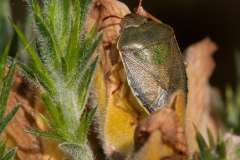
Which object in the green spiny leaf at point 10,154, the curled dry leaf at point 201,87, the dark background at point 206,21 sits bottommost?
the dark background at point 206,21

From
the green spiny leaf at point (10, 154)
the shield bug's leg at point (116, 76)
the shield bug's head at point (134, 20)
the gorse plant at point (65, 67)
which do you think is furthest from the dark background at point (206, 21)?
the green spiny leaf at point (10, 154)

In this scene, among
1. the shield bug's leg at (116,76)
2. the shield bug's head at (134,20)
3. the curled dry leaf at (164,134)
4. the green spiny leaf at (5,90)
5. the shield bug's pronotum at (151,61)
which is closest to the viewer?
the curled dry leaf at (164,134)

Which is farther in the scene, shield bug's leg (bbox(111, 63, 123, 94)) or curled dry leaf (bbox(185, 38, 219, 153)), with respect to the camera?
curled dry leaf (bbox(185, 38, 219, 153))

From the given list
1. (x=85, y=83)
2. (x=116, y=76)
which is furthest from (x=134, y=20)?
(x=85, y=83)

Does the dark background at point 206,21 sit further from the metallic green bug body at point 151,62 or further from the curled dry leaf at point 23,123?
the curled dry leaf at point 23,123

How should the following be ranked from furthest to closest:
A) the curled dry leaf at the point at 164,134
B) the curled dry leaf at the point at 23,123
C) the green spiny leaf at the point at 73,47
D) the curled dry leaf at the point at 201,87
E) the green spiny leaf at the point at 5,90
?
the curled dry leaf at the point at 201,87
the curled dry leaf at the point at 23,123
the green spiny leaf at the point at 73,47
the green spiny leaf at the point at 5,90
the curled dry leaf at the point at 164,134

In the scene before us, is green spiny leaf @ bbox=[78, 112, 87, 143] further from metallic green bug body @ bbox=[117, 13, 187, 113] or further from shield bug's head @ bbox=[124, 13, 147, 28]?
shield bug's head @ bbox=[124, 13, 147, 28]

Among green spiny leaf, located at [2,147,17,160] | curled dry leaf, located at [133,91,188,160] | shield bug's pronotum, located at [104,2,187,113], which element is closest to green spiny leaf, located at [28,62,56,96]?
green spiny leaf, located at [2,147,17,160]
